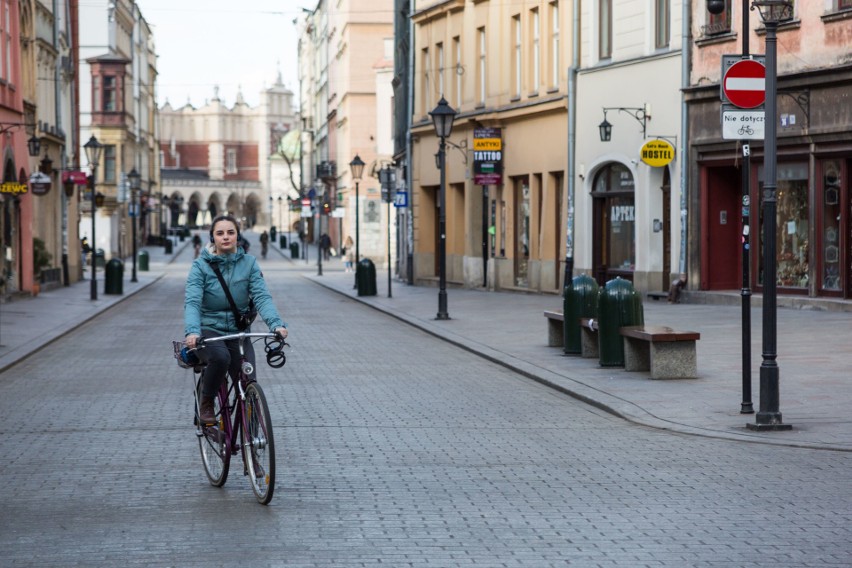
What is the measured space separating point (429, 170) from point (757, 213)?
18474 mm

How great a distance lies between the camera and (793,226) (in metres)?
26.8

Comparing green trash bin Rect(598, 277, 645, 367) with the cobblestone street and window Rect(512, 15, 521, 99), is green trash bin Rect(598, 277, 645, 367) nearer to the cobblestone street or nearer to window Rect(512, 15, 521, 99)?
the cobblestone street

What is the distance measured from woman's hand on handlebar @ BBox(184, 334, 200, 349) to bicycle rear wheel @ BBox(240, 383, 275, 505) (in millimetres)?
394

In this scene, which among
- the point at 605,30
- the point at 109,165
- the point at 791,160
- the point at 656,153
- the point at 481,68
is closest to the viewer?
the point at 791,160

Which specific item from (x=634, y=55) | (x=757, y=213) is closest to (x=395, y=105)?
(x=634, y=55)

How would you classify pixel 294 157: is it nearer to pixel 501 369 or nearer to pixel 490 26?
pixel 490 26

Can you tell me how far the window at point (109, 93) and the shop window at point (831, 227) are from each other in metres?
66.5

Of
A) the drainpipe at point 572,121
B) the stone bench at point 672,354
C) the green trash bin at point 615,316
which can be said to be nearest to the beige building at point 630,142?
the drainpipe at point 572,121

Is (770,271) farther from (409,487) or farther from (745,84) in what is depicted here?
(409,487)

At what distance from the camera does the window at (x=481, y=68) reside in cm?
4081

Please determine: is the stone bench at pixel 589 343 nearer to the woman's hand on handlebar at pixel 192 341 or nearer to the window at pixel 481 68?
the woman's hand on handlebar at pixel 192 341

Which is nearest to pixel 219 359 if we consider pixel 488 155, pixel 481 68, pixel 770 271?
pixel 770 271

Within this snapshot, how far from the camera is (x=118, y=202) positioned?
81.6m

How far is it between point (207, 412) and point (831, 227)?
18.6 meters
